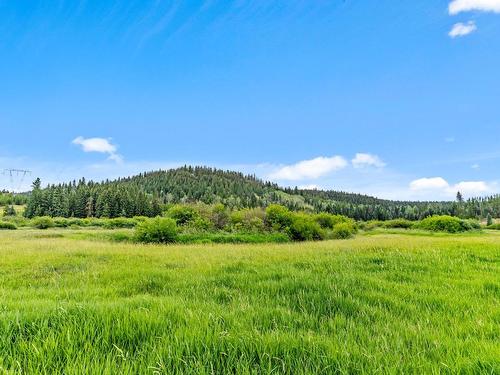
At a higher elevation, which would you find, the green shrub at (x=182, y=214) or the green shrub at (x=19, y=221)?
the green shrub at (x=182, y=214)

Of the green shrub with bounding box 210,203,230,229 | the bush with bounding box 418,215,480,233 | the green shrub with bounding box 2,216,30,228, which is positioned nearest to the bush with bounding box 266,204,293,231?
the green shrub with bounding box 210,203,230,229

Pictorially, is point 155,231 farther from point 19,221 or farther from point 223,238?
point 19,221

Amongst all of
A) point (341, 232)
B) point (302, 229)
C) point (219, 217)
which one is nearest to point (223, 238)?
point (302, 229)

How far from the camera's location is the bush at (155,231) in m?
37.8

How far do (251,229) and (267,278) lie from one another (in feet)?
184

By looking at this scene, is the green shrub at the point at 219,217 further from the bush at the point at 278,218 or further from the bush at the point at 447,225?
the bush at the point at 447,225

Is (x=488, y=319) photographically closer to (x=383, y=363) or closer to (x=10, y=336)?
(x=383, y=363)

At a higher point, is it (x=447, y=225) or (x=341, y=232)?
(x=447, y=225)

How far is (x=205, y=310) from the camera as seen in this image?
4191 millimetres

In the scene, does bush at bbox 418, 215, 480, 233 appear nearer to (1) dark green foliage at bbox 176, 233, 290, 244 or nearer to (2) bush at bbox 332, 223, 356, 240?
(2) bush at bbox 332, 223, 356, 240

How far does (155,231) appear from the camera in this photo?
38.0 meters

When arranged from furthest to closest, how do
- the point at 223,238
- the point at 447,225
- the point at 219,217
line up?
the point at 447,225 → the point at 219,217 → the point at 223,238

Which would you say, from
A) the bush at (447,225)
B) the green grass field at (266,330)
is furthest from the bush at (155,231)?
the bush at (447,225)

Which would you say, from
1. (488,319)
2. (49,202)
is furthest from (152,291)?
(49,202)
